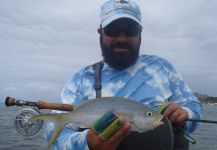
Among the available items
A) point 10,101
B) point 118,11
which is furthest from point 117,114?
point 118,11

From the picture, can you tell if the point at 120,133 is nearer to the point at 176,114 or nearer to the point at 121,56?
the point at 176,114

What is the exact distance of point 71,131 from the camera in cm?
503

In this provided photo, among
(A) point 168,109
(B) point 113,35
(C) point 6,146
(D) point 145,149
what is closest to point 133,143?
(D) point 145,149

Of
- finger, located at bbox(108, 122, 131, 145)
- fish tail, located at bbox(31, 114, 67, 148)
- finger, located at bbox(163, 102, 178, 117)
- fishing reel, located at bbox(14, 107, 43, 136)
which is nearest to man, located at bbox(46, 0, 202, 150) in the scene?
finger, located at bbox(163, 102, 178, 117)

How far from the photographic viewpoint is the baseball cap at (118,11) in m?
5.34

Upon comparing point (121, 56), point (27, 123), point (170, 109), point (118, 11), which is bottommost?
point (27, 123)

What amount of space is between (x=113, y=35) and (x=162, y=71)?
74cm

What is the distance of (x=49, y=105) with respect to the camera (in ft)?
16.3

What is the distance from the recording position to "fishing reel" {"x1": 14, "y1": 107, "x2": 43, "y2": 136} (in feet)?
21.4

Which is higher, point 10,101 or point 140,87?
point 140,87

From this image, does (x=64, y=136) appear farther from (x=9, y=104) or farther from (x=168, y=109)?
(x=168, y=109)

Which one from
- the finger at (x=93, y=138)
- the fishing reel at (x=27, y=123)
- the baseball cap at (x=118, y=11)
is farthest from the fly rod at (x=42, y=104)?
the fishing reel at (x=27, y=123)

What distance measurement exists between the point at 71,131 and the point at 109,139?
36.1 inches

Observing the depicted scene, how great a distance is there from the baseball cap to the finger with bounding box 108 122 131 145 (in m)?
1.63
